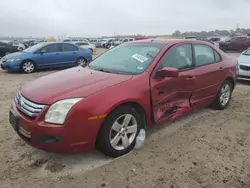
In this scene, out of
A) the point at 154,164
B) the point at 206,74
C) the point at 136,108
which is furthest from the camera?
the point at 206,74

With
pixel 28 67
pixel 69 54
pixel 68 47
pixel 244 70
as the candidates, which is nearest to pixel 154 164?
pixel 244 70

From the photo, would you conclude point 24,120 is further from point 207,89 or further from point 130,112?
point 207,89

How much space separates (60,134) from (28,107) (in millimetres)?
571

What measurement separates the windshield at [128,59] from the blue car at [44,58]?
293 inches

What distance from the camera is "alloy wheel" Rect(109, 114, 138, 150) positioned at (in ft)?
10.9

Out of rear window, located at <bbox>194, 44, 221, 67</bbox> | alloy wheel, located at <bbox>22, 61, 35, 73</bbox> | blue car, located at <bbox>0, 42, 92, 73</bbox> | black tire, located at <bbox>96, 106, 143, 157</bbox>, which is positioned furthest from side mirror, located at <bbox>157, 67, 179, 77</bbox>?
alloy wheel, located at <bbox>22, 61, 35, 73</bbox>

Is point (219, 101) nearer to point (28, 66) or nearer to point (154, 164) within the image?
point (154, 164)

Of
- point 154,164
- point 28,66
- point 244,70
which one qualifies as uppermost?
point 28,66

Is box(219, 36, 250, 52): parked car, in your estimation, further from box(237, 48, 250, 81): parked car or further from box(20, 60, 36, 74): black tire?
box(20, 60, 36, 74): black tire

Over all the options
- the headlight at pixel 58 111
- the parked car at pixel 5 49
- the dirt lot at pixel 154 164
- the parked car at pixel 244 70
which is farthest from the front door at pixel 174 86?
the parked car at pixel 5 49

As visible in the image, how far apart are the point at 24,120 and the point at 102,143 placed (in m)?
0.97

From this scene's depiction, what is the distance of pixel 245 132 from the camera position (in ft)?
14.1

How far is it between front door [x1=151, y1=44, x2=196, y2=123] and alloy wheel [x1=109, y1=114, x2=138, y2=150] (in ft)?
1.44

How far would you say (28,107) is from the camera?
124 inches
